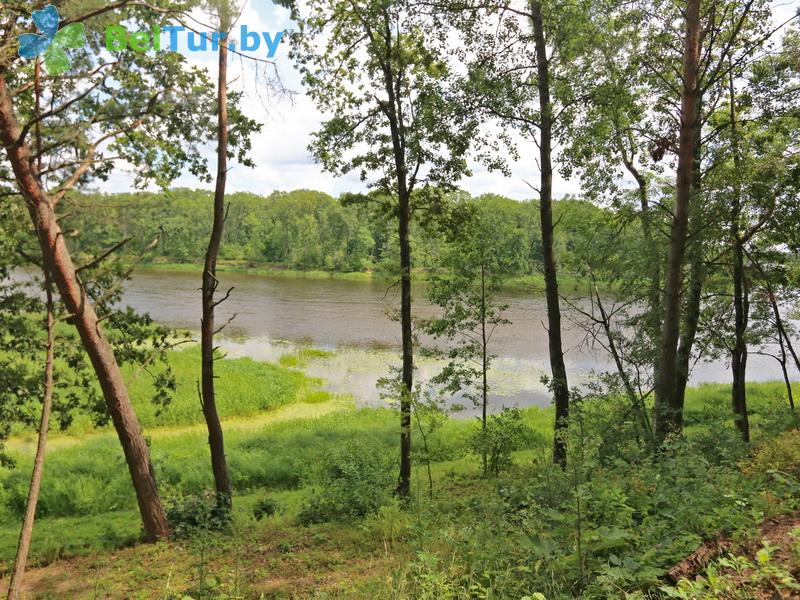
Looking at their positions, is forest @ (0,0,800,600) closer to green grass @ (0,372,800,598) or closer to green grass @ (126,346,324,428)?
green grass @ (0,372,800,598)

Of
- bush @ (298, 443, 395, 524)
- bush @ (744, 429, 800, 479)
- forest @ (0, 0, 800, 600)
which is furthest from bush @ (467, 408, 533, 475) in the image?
bush @ (744, 429, 800, 479)

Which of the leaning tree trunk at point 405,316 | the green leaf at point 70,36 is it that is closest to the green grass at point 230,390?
the leaning tree trunk at point 405,316

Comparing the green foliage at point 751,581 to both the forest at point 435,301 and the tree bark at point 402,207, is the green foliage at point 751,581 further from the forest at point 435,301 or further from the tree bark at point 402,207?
the tree bark at point 402,207

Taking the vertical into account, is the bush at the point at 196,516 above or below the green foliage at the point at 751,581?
below

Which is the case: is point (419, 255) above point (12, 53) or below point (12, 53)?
below

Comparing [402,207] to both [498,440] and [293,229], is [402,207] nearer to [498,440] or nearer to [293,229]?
[498,440]

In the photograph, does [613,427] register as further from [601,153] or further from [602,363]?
[602,363]

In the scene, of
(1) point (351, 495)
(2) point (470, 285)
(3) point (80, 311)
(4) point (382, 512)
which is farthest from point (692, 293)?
(3) point (80, 311)

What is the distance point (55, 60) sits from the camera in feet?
17.8

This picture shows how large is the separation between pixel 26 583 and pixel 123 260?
4.64 metres

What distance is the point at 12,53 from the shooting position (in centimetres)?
471

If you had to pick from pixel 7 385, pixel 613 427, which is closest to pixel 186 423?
pixel 7 385

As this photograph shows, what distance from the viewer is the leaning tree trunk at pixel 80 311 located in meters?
5.83

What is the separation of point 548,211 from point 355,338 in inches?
829
